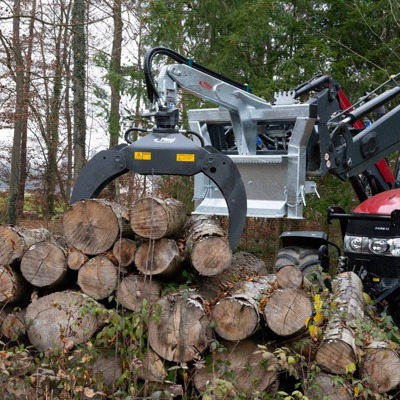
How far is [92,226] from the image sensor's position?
5098 mm

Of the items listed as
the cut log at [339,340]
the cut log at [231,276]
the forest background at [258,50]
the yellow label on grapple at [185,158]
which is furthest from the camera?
the forest background at [258,50]

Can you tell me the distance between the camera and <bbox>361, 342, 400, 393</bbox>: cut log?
4.54 metres

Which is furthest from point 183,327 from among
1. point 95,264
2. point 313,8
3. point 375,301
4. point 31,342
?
point 313,8

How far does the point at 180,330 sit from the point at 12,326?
4.22ft

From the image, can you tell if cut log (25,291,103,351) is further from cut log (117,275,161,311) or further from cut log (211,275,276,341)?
cut log (211,275,276,341)

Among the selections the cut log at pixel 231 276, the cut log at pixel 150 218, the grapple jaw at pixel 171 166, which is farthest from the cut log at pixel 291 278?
the cut log at pixel 150 218

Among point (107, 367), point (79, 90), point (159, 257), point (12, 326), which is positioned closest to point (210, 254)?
point (159, 257)

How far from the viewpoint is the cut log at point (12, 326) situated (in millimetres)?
5031

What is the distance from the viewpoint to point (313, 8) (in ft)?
43.4

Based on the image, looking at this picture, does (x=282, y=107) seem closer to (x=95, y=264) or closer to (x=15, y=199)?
(x=95, y=264)

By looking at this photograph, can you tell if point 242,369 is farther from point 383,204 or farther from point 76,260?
point 383,204

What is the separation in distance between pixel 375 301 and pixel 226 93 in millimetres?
2367

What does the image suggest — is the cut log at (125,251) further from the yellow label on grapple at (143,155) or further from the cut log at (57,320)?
the yellow label on grapple at (143,155)

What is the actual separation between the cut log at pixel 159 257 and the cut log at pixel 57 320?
0.43m
